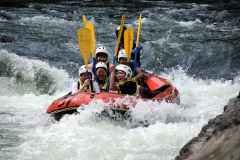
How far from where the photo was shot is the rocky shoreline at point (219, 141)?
9.80ft

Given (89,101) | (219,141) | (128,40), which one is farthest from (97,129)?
(219,141)

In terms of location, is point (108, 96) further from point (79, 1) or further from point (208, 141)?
point (79, 1)

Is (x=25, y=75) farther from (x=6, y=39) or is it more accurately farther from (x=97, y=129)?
(x=97, y=129)

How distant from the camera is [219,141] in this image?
3223 mm

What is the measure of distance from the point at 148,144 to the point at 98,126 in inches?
47.4

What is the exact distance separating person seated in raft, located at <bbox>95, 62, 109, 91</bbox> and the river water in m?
0.95

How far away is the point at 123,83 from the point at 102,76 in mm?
376

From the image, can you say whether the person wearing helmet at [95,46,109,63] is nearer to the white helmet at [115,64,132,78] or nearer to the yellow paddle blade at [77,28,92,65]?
the yellow paddle blade at [77,28,92,65]

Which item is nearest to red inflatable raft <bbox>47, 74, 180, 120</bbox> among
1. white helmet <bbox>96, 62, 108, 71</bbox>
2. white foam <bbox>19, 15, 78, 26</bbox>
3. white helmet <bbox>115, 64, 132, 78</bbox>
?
white helmet <bbox>115, 64, 132, 78</bbox>

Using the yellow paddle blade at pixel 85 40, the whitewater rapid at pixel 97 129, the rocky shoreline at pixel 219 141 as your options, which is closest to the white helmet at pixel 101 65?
the yellow paddle blade at pixel 85 40

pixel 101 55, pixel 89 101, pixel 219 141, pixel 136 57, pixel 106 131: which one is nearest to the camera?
pixel 219 141

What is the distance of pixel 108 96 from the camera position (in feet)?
25.6

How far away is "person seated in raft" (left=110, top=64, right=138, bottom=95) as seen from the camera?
27.8 ft

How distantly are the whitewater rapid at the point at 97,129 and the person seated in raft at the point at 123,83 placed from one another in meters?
0.60
